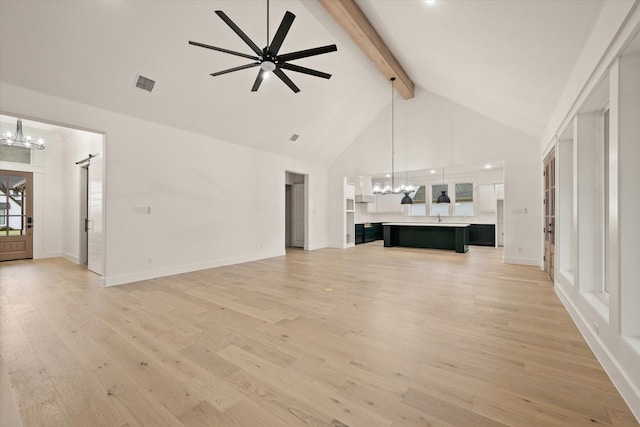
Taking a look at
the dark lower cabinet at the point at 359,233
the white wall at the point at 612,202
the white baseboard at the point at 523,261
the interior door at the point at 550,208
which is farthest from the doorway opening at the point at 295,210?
the white wall at the point at 612,202

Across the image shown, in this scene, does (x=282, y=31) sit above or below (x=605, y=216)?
above

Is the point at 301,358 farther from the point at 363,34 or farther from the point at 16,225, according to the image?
the point at 16,225

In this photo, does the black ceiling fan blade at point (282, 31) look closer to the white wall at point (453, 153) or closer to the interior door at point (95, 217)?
the interior door at point (95, 217)

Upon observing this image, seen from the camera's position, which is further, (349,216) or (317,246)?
(349,216)

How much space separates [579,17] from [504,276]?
13.4ft

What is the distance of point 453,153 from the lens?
7.15 m

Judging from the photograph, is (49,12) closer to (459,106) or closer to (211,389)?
(211,389)

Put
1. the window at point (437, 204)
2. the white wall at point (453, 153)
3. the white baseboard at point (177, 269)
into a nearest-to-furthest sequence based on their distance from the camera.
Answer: the white baseboard at point (177, 269) → the white wall at point (453, 153) → the window at point (437, 204)

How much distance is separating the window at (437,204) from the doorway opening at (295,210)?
5468 mm

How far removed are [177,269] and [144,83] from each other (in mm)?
3328

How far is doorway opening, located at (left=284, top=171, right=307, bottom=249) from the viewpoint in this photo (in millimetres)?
9375

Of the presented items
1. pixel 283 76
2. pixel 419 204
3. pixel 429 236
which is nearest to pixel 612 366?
pixel 283 76

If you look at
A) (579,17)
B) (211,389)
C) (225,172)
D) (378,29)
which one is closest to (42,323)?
(211,389)

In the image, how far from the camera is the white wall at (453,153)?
6195 mm
